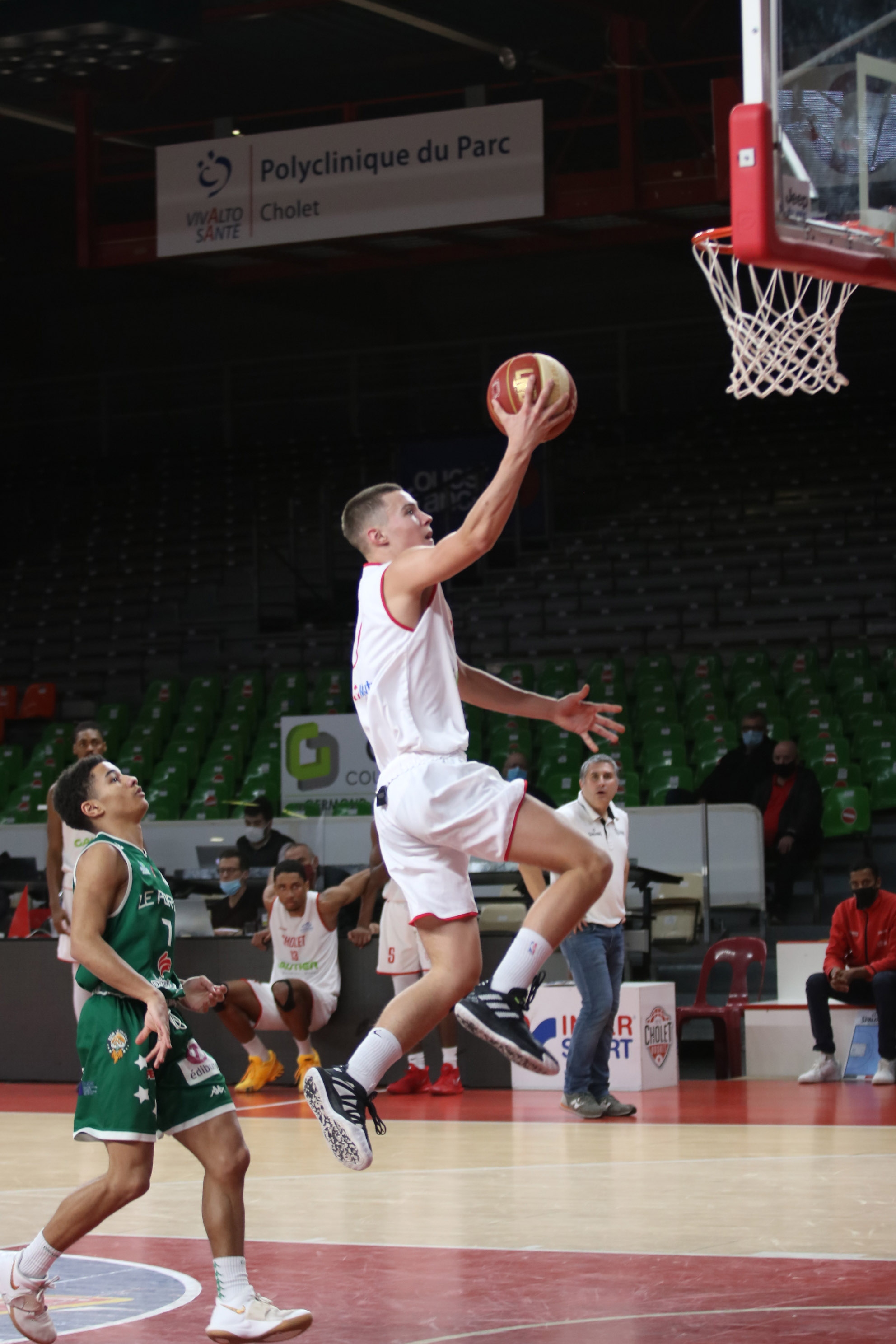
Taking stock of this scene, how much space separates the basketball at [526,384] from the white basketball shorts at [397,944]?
7.24 meters

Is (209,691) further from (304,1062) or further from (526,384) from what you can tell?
(526,384)

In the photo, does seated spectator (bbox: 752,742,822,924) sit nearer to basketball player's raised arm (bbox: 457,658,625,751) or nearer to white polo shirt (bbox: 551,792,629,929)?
white polo shirt (bbox: 551,792,629,929)

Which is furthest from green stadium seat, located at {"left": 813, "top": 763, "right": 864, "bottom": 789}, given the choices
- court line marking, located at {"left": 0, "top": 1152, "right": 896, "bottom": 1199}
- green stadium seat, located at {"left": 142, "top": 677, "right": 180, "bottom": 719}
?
green stadium seat, located at {"left": 142, "top": 677, "right": 180, "bottom": 719}

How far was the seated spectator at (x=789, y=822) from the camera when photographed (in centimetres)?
1430

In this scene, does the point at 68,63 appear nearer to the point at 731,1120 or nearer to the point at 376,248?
the point at 376,248

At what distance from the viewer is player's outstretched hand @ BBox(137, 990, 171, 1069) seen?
15.6 ft

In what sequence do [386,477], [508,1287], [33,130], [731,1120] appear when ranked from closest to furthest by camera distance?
[508,1287]
[731,1120]
[33,130]
[386,477]

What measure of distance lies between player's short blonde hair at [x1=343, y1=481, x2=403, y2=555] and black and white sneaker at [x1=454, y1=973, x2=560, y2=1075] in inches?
54.2

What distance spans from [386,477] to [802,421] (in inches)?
231

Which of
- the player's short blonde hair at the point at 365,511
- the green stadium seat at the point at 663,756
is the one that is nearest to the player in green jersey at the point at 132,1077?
the player's short blonde hair at the point at 365,511

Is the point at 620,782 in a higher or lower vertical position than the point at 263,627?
lower

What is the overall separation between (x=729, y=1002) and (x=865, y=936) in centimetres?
158

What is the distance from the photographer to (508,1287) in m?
5.48

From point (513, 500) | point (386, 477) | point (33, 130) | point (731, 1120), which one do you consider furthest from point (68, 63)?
point (513, 500)
